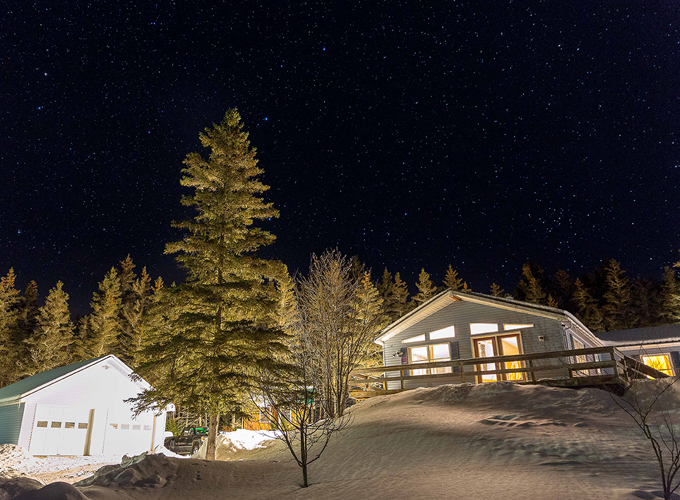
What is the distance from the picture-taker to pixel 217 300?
1437 cm

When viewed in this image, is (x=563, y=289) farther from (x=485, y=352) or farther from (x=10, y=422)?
(x=10, y=422)

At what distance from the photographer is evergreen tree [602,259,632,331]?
55156 mm

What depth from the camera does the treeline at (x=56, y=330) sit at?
130ft

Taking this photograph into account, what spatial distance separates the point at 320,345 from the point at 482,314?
25.4 feet

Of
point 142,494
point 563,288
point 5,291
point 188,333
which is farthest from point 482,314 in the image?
point 563,288

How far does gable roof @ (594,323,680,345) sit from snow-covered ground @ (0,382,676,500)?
2062 cm

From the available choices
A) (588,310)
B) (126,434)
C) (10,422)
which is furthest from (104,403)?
(588,310)

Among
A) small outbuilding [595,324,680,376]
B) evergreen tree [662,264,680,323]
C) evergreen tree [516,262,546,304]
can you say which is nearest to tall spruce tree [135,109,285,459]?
small outbuilding [595,324,680,376]

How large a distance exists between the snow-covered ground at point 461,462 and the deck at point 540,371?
0.82 m

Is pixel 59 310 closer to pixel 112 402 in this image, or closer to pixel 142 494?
pixel 112 402

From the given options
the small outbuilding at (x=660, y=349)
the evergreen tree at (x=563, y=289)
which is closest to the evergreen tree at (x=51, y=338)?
the small outbuilding at (x=660, y=349)

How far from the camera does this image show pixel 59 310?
41031mm

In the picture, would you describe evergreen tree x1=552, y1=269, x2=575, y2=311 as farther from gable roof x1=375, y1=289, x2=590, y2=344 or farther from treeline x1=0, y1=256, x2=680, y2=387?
gable roof x1=375, y1=289, x2=590, y2=344

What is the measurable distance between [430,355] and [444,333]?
135 cm
